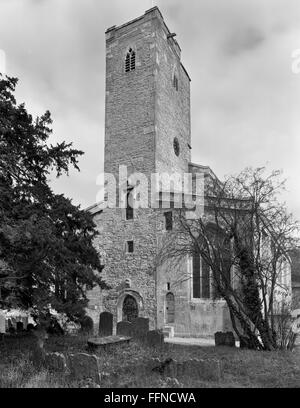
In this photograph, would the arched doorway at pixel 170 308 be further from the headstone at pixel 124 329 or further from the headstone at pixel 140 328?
the headstone at pixel 124 329

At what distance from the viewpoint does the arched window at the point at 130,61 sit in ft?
80.6

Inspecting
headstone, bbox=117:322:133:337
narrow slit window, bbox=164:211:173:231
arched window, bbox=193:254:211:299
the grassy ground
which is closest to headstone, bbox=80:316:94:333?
the grassy ground

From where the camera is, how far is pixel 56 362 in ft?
28.1

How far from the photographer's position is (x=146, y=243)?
71.5ft

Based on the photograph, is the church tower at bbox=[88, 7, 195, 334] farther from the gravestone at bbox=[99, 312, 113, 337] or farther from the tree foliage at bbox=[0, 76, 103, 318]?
the tree foliage at bbox=[0, 76, 103, 318]

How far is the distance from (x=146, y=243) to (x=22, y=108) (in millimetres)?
11835

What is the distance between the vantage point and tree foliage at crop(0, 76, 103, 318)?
29.7 feet

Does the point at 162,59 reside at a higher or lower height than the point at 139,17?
lower

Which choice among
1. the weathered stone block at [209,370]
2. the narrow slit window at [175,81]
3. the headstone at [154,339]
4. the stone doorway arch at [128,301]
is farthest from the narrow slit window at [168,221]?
the weathered stone block at [209,370]

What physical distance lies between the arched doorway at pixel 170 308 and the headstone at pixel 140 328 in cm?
444

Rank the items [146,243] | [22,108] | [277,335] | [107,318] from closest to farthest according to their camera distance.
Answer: [22,108] < [277,335] < [107,318] < [146,243]

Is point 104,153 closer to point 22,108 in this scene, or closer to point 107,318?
point 107,318
